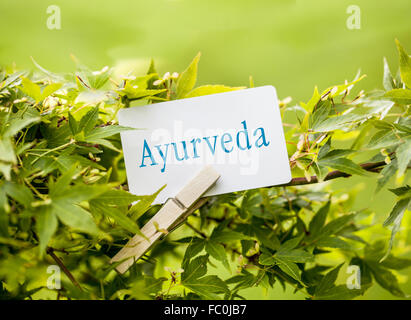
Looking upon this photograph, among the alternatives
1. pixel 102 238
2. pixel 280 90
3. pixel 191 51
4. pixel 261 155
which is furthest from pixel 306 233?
pixel 191 51

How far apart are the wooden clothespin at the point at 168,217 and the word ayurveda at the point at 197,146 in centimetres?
3

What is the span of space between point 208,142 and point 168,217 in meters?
0.11

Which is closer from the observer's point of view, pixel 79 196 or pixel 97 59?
pixel 79 196

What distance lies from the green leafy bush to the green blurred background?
88 cm

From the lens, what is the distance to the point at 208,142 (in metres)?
0.47

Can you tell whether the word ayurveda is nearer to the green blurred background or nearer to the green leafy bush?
the green leafy bush

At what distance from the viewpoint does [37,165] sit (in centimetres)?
39
